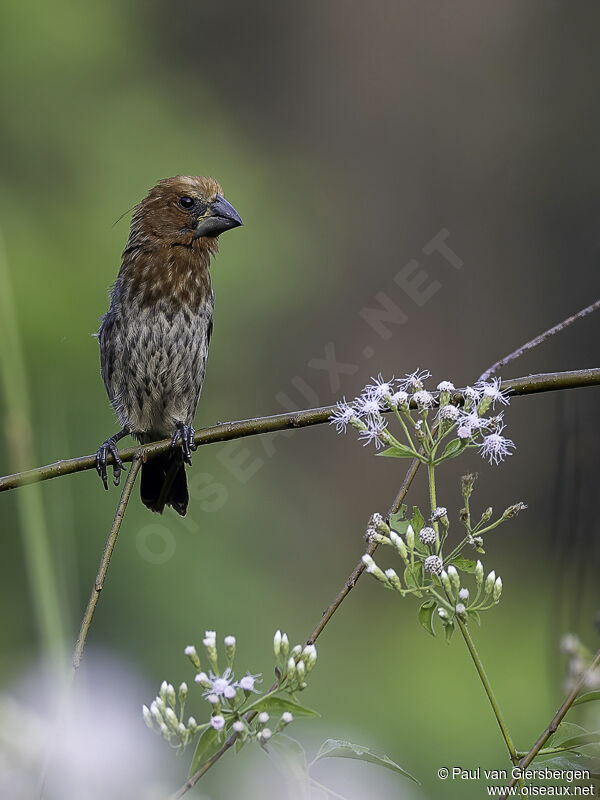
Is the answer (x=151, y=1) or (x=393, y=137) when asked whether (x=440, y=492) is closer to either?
(x=393, y=137)

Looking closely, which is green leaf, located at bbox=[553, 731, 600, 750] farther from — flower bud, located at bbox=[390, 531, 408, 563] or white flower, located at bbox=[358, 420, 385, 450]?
white flower, located at bbox=[358, 420, 385, 450]

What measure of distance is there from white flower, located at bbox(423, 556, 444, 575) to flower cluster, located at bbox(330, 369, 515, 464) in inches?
6.1

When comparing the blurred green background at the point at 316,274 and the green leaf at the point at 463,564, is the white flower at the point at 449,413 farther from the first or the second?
the blurred green background at the point at 316,274

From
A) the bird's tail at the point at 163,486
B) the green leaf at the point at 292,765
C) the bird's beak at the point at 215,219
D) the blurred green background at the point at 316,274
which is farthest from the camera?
the blurred green background at the point at 316,274

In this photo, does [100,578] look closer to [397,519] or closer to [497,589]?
[397,519]

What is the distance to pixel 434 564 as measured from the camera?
4.07 ft

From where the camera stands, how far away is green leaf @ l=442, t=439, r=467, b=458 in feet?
4.45

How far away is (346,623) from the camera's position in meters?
5.54

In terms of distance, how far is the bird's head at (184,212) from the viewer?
325cm

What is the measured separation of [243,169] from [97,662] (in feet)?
14.7

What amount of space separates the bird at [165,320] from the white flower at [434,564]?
6.35 feet

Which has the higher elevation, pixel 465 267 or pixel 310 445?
pixel 465 267

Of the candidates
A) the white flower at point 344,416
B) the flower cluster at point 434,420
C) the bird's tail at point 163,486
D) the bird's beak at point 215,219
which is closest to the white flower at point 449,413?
the flower cluster at point 434,420

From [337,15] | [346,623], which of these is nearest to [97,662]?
[346,623]
